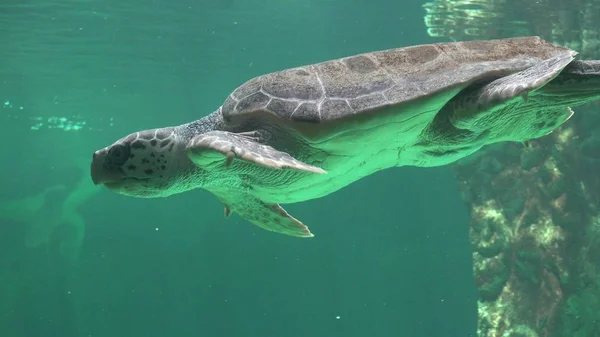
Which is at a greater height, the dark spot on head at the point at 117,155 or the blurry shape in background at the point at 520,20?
the dark spot on head at the point at 117,155

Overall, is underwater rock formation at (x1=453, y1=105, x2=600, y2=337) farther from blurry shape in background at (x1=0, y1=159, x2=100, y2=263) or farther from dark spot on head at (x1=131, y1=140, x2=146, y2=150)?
blurry shape in background at (x1=0, y1=159, x2=100, y2=263)

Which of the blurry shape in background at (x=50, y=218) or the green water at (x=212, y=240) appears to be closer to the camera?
the green water at (x=212, y=240)

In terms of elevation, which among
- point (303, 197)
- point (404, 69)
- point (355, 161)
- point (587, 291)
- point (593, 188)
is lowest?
point (587, 291)

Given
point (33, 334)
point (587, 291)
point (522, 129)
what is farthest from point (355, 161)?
point (33, 334)

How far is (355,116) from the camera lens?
118 inches

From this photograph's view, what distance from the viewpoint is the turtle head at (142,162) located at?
3418 mm

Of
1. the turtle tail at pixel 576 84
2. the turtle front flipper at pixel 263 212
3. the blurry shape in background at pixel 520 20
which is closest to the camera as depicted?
the turtle tail at pixel 576 84

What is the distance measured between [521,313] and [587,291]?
1.46 metres

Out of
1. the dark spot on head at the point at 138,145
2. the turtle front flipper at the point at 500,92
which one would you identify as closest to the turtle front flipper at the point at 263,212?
the dark spot on head at the point at 138,145

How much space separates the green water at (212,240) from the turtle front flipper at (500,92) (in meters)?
12.4

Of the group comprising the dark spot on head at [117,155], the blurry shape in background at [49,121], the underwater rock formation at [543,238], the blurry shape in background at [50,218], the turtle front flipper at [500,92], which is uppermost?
the turtle front flipper at [500,92]

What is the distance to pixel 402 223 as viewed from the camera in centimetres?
2027

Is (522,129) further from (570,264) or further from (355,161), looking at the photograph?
(570,264)

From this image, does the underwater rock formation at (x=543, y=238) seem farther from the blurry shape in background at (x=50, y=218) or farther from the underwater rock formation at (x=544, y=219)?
the blurry shape in background at (x=50, y=218)
